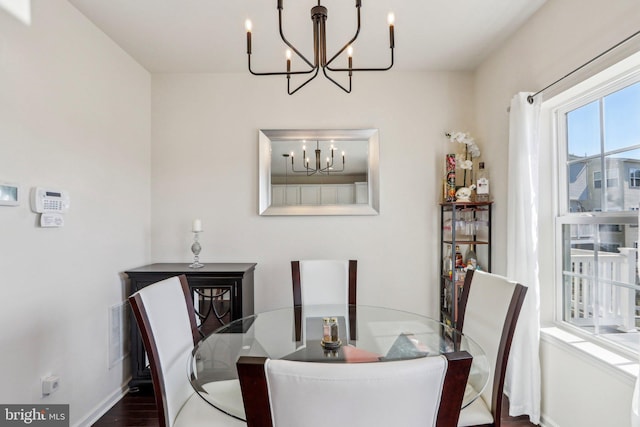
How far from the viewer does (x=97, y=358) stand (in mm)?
2225

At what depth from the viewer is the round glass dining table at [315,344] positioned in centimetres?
133

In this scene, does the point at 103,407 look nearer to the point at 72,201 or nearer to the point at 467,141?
the point at 72,201

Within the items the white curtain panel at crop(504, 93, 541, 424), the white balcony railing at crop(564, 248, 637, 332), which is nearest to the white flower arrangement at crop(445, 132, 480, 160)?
the white curtain panel at crop(504, 93, 541, 424)

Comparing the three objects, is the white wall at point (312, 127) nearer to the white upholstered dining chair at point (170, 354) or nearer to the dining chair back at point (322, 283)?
the dining chair back at point (322, 283)

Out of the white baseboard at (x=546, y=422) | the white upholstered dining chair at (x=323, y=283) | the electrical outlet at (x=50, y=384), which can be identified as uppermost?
the white upholstered dining chair at (x=323, y=283)

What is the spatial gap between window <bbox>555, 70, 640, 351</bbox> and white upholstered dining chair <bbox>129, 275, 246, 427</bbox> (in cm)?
199

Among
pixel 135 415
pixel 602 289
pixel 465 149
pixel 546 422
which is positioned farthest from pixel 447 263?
pixel 135 415

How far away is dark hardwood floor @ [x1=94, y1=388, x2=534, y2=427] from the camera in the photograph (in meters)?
2.09

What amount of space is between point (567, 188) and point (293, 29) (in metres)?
2.11

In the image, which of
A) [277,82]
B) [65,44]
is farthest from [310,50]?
[65,44]

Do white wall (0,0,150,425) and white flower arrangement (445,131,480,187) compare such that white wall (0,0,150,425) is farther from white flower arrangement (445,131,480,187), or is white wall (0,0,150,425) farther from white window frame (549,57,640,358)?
white window frame (549,57,640,358)

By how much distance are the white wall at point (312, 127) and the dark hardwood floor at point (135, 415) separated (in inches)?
41.6

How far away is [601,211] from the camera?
1.83m

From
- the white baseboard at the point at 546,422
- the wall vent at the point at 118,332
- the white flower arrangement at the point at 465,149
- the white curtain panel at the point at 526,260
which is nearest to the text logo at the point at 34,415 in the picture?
the wall vent at the point at 118,332
